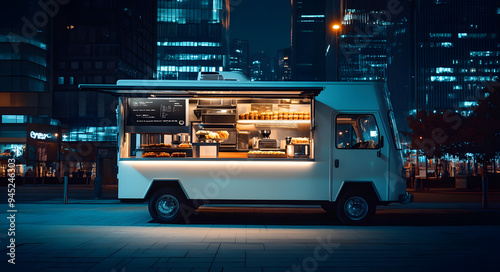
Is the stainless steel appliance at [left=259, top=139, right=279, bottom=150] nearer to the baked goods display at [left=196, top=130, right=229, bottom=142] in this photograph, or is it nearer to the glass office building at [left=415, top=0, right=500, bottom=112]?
the baked goods display at [left=196, top=130, right=229, bottom=142]

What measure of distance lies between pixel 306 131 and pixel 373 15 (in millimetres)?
134942

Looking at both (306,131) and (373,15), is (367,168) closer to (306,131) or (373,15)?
(306,131)

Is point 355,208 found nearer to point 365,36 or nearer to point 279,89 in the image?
point 279,89

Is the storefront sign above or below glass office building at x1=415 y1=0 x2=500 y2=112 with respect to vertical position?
below

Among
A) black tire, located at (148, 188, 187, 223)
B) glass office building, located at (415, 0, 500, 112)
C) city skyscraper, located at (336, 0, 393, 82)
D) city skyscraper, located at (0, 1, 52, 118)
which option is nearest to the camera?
black tire, located at (148, 188, 187, 223)

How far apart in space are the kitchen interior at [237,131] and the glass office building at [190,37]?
409 ft

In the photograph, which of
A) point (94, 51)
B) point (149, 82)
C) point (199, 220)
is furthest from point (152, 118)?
point (94, 51)

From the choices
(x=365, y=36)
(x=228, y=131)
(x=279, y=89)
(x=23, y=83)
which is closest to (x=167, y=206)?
(x=279, y=89)

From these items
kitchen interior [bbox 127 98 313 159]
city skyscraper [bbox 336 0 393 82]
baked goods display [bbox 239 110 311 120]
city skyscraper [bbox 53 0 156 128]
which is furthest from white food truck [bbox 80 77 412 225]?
city skyscraper [bbox 336 0 393 82]

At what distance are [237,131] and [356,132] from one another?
4.58m

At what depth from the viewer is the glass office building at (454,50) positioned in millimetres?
124438

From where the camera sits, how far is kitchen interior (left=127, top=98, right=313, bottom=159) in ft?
39.4

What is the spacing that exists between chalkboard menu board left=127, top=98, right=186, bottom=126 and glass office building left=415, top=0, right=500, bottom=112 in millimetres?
120616

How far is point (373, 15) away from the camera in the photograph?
139250 mm
